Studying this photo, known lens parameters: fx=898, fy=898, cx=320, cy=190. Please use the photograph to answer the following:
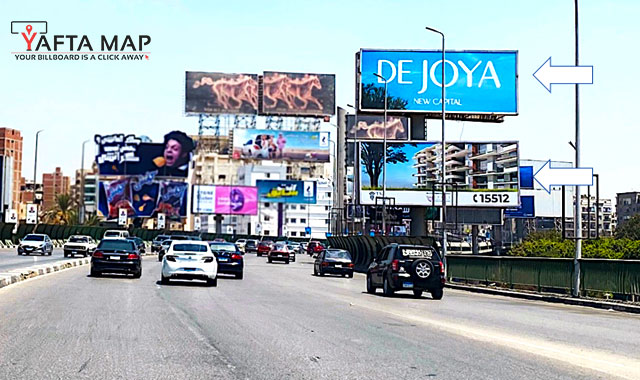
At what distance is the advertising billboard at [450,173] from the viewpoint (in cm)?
6512

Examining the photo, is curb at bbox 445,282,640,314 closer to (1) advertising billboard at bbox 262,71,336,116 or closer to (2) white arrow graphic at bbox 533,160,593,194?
(2) white arrow graphic at bbox 533,160,593,194

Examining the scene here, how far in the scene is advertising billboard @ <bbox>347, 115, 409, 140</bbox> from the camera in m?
99.8

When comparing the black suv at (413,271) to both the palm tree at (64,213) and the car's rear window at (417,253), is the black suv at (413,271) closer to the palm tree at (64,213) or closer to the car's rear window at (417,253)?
the car's rear window at (417,253)

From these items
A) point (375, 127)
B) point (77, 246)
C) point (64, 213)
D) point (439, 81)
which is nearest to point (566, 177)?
point (439, 81)

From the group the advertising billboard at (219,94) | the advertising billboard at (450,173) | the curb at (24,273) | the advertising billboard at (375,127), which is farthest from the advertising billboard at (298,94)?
the curb at (24,273)

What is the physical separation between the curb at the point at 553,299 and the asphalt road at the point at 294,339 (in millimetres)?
818

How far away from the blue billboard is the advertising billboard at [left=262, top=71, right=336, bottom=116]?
189 feet

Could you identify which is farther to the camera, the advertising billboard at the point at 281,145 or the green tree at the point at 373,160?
the advertising billboard at the point at 281,145

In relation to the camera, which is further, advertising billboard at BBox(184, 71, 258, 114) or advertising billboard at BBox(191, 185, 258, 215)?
advertising billboard at BBox(191, 185, 258, 215)

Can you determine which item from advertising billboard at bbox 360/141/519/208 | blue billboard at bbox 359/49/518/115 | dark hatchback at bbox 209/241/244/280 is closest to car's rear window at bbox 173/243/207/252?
dark hatchback at bbox 209/241/244/280

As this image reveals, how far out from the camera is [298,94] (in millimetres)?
121000

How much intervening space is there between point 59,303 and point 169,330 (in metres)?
6.39

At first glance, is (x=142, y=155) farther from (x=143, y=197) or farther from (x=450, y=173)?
(x=450, y=173)

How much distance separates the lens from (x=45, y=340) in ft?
44.2
